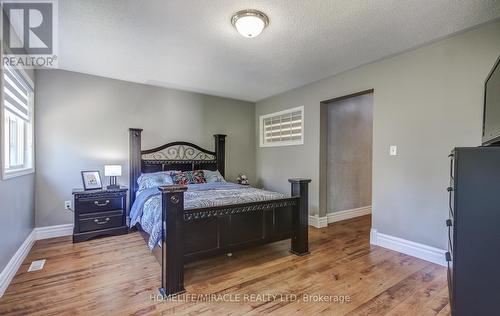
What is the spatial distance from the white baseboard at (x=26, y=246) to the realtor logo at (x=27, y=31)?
190 centimetres

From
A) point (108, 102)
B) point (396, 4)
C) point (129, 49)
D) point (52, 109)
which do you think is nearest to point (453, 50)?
point (396, 4)

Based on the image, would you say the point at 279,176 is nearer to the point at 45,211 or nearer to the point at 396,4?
the point at 396,4

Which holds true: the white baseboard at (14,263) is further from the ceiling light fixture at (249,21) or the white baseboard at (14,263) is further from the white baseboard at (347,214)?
the white baseboard at (347,214)

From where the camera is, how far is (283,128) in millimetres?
4789

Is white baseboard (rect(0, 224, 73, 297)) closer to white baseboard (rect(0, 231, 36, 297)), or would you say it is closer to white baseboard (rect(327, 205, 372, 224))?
white baseboard (rect(0, 231, 36, 297))

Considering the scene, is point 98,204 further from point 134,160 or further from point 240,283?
point 240,283

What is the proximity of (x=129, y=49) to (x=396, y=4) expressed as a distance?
279 cm

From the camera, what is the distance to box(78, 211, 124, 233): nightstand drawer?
3301mm

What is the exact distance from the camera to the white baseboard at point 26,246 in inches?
82.8

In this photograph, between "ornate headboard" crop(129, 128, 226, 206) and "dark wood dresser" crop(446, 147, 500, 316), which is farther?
"ornate headboard" crop(129, 128, 226, 206)

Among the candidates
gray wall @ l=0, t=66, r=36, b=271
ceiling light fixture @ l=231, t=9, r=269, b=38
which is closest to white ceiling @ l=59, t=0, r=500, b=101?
ceiling light fixture @ l=231, t=9, r=269, b=38

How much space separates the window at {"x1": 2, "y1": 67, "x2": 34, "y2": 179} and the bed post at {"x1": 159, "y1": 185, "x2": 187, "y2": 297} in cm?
150

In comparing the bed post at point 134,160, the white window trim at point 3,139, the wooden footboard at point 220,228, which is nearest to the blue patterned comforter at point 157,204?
the wooden footboard at point 220,228

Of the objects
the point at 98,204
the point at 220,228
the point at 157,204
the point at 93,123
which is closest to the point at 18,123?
the point at 93,123
